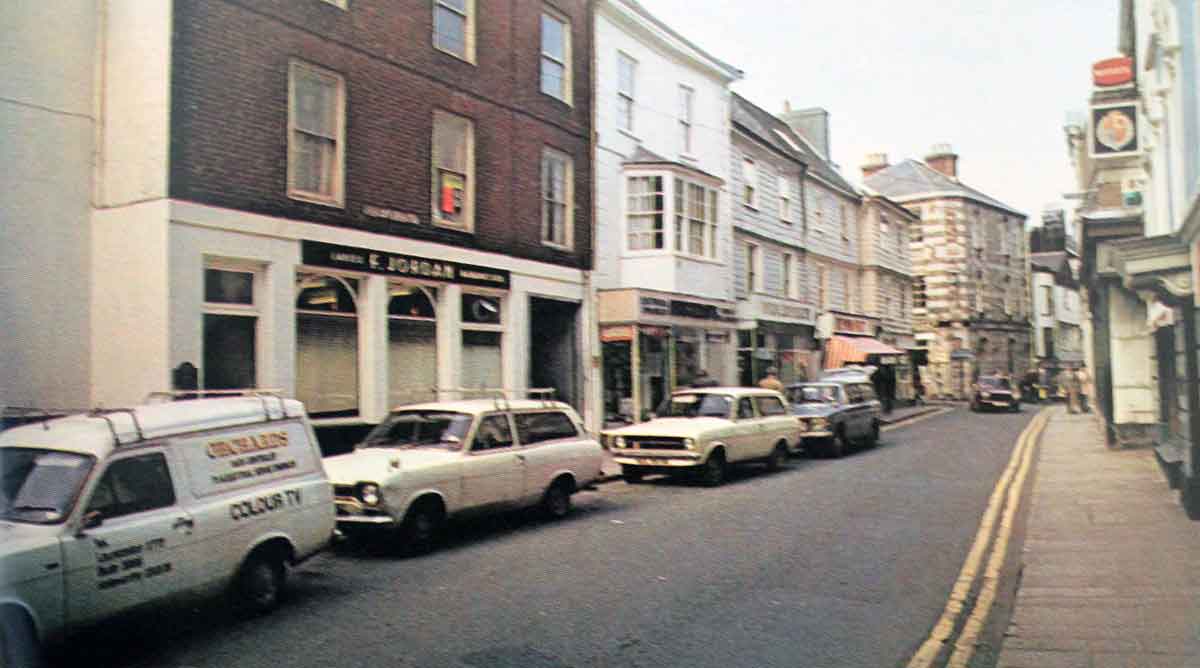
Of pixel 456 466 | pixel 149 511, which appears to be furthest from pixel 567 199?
pixel 149 511

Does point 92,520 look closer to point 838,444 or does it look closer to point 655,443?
Answer: point 655,443

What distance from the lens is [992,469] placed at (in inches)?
632

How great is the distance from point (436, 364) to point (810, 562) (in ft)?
30.0

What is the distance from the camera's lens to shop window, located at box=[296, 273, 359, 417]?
521 inches

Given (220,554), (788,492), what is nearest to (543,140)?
(788,492)

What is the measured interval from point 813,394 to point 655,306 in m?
4.04

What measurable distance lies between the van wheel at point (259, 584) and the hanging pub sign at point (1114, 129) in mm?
17591

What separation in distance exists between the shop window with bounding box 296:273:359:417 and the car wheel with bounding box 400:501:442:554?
487cm

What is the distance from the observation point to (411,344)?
15.3 metres

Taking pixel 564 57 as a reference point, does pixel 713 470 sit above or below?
below

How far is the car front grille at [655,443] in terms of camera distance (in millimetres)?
13836

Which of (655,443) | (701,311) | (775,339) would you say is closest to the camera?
(655,443)

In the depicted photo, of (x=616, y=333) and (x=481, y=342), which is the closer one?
(x=481, y=342)

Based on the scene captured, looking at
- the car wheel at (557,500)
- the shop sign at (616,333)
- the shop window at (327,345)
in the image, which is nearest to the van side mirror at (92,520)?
the car wheel at (557,500)
